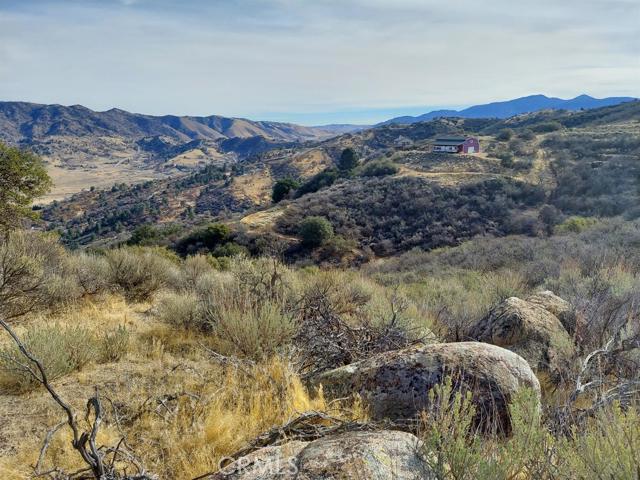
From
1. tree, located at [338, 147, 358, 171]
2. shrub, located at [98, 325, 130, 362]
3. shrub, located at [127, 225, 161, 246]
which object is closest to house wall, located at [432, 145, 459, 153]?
tree, located at [338, 147, 358, 171]

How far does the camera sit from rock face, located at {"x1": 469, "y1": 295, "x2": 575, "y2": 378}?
14.6ft

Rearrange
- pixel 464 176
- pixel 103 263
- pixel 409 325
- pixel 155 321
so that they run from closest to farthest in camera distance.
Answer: pixel 409 325
pixel 155 321
pixel 103 263
pixel 464 176

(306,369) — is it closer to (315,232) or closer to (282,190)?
(315,232)

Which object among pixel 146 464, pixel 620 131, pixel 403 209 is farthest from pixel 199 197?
pixel 146 464

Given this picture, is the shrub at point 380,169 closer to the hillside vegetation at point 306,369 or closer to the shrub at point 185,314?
the hillside vegetation at point 306,369

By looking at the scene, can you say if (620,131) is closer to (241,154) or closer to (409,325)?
→ (409,325)

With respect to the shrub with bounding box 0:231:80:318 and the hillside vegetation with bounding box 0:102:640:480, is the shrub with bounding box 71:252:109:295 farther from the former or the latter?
→ the shrub with bounding box 0:231:80:318

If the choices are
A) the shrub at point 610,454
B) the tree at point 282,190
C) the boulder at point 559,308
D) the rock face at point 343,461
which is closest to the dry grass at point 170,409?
the rock face at point 343,461

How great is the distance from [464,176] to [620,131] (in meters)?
16.9

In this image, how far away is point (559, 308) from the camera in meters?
5.76

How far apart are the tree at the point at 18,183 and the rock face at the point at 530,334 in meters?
11.8

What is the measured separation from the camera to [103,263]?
339 inches

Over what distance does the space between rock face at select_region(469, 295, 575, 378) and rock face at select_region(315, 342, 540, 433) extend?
1.40 m

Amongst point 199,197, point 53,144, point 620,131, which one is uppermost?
point 53,144
